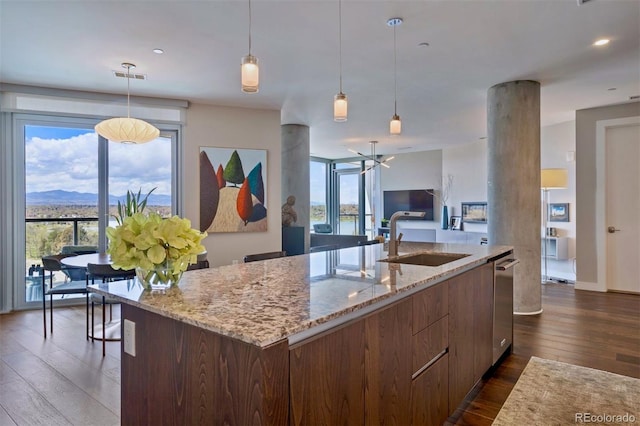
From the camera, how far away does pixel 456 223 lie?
8969mm

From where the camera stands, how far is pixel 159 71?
4.09m

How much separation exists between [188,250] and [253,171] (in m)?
4.29

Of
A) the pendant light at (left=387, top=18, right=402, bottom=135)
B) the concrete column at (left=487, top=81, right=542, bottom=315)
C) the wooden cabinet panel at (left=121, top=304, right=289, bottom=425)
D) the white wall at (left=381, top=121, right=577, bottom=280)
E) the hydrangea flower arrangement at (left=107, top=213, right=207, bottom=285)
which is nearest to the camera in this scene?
the wooden cabinet panel at (left=121, top=304, right=289, bottom=425)

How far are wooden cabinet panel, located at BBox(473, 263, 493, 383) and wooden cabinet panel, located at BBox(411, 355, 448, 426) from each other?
522 mm

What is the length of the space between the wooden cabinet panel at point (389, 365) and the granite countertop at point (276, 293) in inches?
3.5

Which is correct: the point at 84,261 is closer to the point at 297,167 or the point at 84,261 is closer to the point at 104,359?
the point at 104,359

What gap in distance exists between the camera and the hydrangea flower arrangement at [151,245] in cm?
135

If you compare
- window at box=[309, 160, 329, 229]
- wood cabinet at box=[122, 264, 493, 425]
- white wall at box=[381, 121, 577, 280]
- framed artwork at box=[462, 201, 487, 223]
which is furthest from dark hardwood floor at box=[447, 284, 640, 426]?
window at box=[309, 160, 329, 229]

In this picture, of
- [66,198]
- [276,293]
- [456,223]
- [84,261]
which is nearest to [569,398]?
[276,293]

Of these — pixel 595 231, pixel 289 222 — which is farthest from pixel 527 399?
pixel 289 222

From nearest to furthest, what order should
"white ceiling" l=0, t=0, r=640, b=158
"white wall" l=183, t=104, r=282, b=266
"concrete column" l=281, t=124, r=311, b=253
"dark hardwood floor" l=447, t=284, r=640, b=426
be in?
"dark hardwood floor" l=447, t=284, r=640, b=426 < "white ceiling" l=0, t=0, r=640, b=158 < "white wall" l=183, t=104, r=282, b=266 < "concrete column" l=281, t=124, r=311, b=253

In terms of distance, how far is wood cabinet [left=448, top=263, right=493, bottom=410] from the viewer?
208 centimetres

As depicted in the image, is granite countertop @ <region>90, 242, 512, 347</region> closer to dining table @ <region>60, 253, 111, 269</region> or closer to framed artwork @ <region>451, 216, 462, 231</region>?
dining table @ <region>60, 253, 111, 269</region>

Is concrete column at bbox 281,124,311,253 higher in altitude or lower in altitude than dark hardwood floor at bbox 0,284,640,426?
higher
